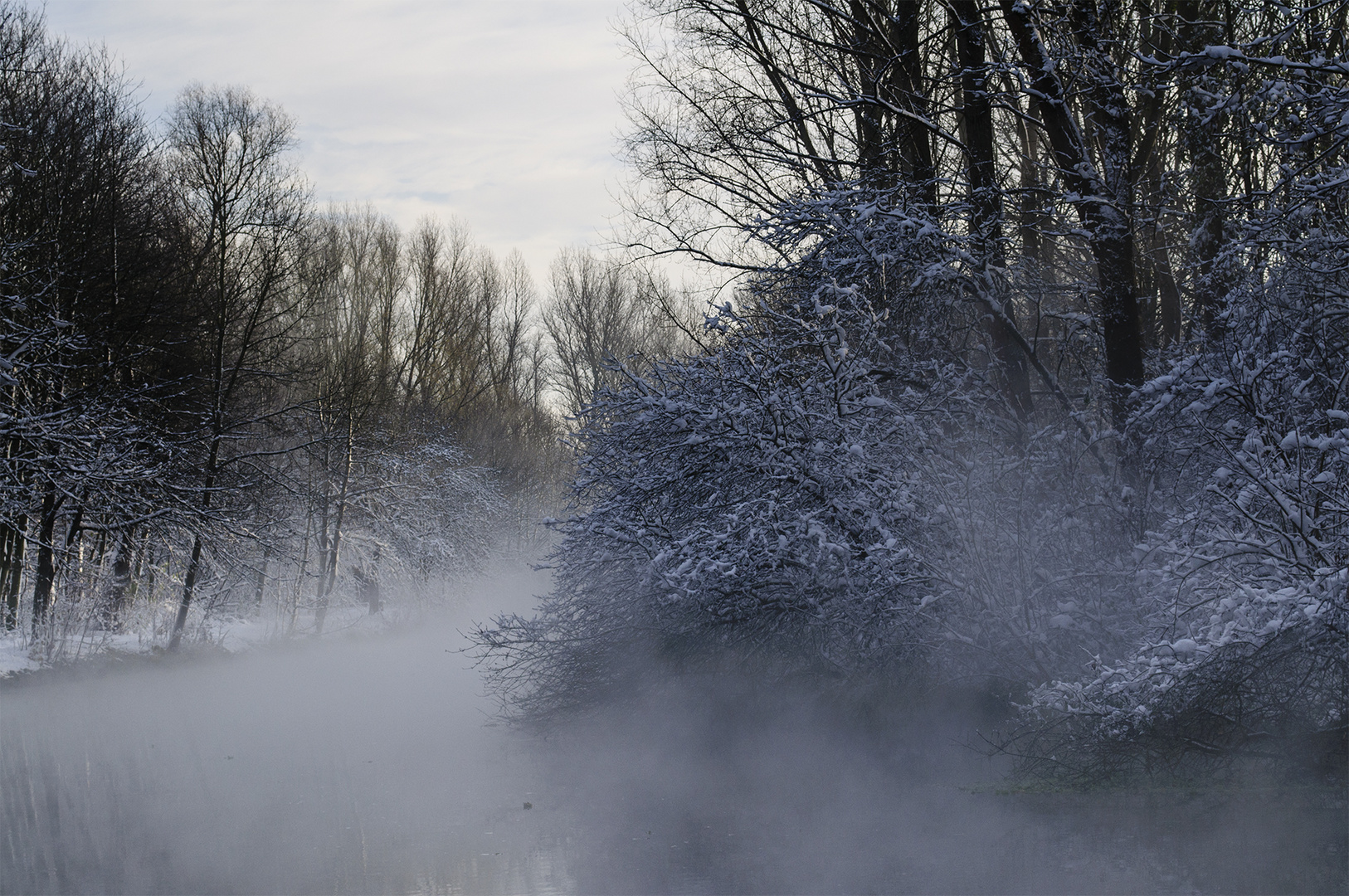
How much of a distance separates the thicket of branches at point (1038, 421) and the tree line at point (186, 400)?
4.19 meters

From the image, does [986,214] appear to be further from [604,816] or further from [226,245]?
[226,245]

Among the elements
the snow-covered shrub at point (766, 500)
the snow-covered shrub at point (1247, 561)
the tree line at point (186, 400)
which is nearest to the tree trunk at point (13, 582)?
the tree line at point (186, 400)

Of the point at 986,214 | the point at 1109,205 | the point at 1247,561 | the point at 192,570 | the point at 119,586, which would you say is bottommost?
the point at 119,586

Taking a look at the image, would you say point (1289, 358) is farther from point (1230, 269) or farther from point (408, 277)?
point (408, 277)

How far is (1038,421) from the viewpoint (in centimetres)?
1073

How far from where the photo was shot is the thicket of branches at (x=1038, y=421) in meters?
7.75

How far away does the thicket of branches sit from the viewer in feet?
25.4

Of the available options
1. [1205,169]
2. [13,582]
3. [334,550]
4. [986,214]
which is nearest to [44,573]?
[13,582]

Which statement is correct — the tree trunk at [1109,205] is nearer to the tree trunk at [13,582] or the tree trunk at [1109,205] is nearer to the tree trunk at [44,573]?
the tree trunk at [44,573]

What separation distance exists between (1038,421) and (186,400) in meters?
15.1

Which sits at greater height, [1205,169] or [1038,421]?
[1205,169]

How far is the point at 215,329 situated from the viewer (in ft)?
69.5

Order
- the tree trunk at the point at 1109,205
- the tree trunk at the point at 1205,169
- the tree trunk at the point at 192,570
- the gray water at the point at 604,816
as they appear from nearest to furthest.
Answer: the gray water at the point at 604,816
the tree trunk at the point at 1205,169
the tree trunk at the point at 1109,205
the tree trunk at the point at 192,570

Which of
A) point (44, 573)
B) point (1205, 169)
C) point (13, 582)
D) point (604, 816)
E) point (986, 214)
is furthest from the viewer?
point (44, 573)
